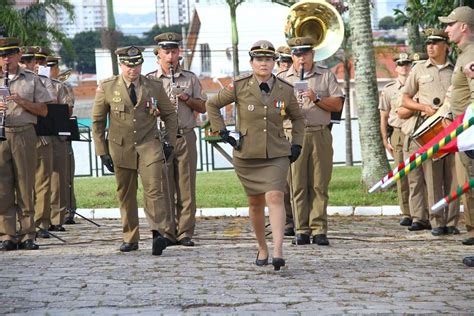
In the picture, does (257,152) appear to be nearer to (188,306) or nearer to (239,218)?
(188,306)

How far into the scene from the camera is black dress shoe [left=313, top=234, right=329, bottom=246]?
1427 centimetres

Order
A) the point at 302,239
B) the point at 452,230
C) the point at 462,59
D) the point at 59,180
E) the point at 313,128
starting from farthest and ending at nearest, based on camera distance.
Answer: the point at 59,180
the point at 452,230
the point at 313,128
the point at 302,239
the point at 462,59

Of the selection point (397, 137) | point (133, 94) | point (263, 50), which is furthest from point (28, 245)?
point (397, 137)

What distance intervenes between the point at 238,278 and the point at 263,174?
1226 mm

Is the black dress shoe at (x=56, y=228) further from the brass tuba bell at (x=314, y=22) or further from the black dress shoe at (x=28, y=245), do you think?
the brass tuba bell at (x=314, y=22)

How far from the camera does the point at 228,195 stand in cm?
2270

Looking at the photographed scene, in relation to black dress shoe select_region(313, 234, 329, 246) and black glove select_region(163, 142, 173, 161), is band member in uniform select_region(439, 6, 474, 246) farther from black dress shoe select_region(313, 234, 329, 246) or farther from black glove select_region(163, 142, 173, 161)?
black glove select_region(163, 142, 173, 161)

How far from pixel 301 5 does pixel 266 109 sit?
5.09 meters

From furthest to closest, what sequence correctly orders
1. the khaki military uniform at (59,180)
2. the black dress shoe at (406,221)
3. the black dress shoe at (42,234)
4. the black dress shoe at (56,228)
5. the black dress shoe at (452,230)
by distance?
1. the khaki military uniform at (59,180)
2. the black dress shoe at (56,228)
3. the black dress shoe at (406,221)
4. the black dress shoe at (42,234)
5. the black dress shoe at (452,230)

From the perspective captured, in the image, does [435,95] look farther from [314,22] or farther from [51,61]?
[51,61]

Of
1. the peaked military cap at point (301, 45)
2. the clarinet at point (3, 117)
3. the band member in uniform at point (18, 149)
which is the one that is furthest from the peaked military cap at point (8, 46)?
the peaked military cap at point (301, 45)

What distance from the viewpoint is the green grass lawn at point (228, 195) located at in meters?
20.3

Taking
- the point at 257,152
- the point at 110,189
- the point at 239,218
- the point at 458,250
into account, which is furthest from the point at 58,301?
the point at 110,189

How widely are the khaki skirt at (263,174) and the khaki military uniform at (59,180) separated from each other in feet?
19.1
